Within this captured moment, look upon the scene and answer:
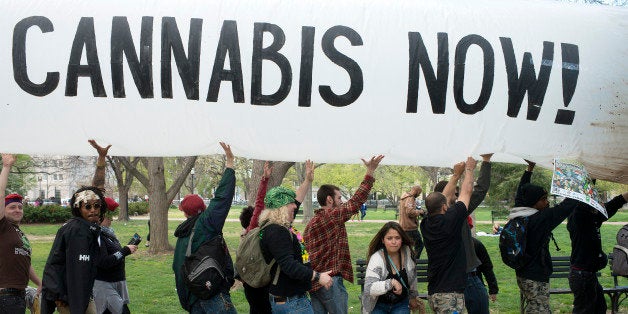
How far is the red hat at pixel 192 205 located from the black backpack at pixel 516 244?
2693 millimetres

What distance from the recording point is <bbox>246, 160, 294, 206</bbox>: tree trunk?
12.8 m

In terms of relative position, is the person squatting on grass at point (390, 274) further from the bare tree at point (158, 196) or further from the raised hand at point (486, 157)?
the bare tree at point (158, 196)

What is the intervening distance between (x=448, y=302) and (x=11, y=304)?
3.62 m

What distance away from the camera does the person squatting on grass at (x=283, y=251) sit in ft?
18.9

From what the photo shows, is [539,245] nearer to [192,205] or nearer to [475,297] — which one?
[475,297]

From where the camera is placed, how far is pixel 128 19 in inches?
219

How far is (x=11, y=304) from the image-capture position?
6168 millimetres

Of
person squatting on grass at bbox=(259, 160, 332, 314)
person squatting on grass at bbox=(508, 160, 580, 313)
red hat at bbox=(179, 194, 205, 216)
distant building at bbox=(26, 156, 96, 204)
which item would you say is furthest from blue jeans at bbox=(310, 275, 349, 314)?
distant building at bbox=(26, 156, 96, 204)

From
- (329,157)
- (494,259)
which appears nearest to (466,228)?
(329,157)

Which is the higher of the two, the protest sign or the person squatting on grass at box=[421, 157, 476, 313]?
the protest sign

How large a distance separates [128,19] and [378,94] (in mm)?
1936

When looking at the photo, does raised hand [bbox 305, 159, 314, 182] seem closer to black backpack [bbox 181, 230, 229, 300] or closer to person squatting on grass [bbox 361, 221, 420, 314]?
person squatting on grass [bbox 361, 221, 420, 314]

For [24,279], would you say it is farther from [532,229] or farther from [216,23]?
[532,229]

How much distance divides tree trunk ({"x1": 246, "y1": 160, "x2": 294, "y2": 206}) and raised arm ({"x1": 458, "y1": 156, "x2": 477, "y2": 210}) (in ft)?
20.1
